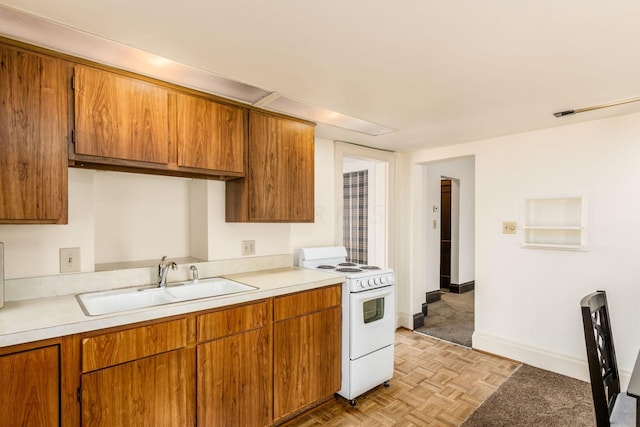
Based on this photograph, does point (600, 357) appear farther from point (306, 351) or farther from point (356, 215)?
point (356, 215)

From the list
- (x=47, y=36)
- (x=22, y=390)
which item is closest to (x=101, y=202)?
(x=47, y=36)

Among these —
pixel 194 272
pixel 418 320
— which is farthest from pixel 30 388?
pixel 418 320

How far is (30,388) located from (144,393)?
44 centimetres

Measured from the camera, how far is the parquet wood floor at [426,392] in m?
2.25

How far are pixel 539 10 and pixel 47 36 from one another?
6.78ft

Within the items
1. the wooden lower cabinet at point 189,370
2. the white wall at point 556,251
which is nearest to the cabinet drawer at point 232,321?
the wooden lower cabinet at point 189,370

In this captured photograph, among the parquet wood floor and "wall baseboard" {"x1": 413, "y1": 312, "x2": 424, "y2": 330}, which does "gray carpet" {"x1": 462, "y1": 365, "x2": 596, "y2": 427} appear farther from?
"wall baseboard" {"x1": 413, "y1": 312, "x2": 424, "y2": 330}

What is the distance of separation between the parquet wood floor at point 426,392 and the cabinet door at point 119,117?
198 cm

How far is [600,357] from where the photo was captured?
150cm

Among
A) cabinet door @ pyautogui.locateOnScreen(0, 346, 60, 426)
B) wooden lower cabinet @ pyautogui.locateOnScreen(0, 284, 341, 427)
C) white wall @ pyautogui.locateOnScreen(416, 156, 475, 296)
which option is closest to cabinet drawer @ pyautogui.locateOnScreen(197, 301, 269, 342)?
wooden lower cabinet @ pyautogui.locateOnScreen(0, 284, 341, 427)

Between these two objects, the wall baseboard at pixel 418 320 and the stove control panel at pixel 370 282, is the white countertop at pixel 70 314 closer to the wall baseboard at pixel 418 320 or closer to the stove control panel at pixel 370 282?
the stove control panel at pixel 370 282

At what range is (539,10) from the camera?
1253 millimetres

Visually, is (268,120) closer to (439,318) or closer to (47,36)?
(47,36)

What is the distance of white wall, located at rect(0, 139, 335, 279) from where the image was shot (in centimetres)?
180
